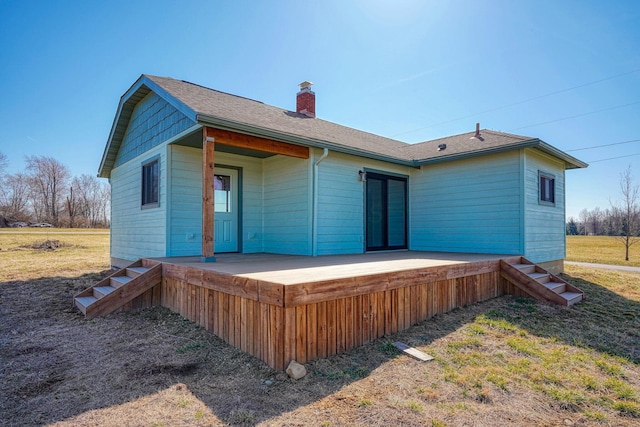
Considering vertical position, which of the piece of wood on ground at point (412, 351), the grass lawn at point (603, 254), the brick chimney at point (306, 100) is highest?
the brick chimney at point (306, 100)

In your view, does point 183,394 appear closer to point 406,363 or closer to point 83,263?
point 406,363

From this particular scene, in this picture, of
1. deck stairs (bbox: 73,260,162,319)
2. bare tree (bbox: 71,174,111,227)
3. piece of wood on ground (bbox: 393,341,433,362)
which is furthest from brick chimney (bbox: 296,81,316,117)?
bare tree (bbox: 71,174,111,227)

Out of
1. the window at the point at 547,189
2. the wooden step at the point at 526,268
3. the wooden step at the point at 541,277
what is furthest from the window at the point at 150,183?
the window at the point at 547,189

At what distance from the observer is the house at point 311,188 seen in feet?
21.8

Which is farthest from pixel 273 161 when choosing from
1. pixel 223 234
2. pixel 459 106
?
pixel 459 106

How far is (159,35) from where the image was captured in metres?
9.96

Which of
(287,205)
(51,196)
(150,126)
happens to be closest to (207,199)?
(287,205)

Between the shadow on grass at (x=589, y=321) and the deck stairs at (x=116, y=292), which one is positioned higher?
the deck stairs at (x=116, y=292)

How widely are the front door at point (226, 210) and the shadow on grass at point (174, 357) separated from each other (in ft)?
7.57

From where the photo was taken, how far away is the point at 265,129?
230 inches

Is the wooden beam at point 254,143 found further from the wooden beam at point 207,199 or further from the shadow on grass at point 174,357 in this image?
the shadow on grass at point 174,357

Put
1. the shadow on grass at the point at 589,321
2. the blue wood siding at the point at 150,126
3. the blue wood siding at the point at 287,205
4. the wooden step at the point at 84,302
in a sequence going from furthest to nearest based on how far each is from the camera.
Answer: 1. the blue wood siding at the point at 287,205
2. the blue wood siding at the point at 150,126
3. the wooden step at the point at 84,302
4. the shadow on grass at the point at 589,321

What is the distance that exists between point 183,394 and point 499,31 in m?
13.4

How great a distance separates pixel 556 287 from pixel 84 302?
776 centimetres
